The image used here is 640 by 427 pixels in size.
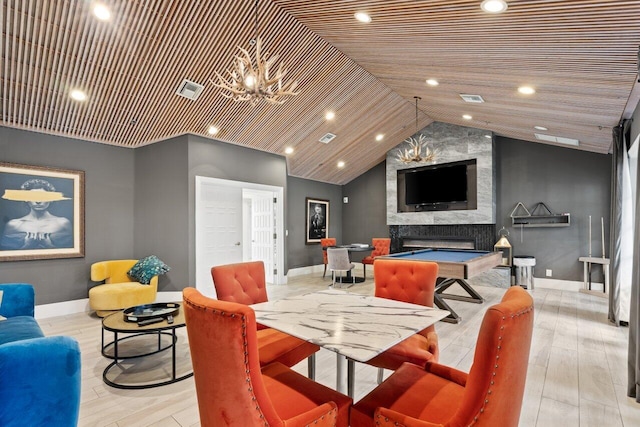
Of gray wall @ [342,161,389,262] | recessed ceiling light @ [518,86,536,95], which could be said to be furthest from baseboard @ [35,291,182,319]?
recessed ceiling light @ [518,86,536,95]

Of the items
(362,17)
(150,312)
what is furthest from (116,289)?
(362,17)

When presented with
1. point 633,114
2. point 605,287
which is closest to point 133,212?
point 633,114

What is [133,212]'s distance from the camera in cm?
575

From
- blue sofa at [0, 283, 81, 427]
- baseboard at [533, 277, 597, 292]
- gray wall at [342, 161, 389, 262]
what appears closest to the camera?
blue sofa at [0, 283, 81, 427]

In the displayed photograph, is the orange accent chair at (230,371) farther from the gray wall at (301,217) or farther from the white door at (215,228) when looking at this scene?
the gray wall at (301,217)

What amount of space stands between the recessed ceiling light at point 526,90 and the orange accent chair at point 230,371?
3864 mm

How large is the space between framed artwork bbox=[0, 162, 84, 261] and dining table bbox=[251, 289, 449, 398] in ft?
14.3

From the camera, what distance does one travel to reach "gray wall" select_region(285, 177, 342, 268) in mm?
8383

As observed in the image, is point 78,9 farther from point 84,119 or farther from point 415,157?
point 415,157

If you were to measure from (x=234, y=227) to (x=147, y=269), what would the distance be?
1.69m

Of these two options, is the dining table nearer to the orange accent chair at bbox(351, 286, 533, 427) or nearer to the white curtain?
the orange accent chair at bbox(351, 286, 533, 427)

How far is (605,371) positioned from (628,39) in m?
2.70

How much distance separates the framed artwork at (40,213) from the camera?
4.52 metres

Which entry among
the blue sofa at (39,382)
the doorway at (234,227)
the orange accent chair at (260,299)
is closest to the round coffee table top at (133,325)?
the orange accent chair at (260,299)
